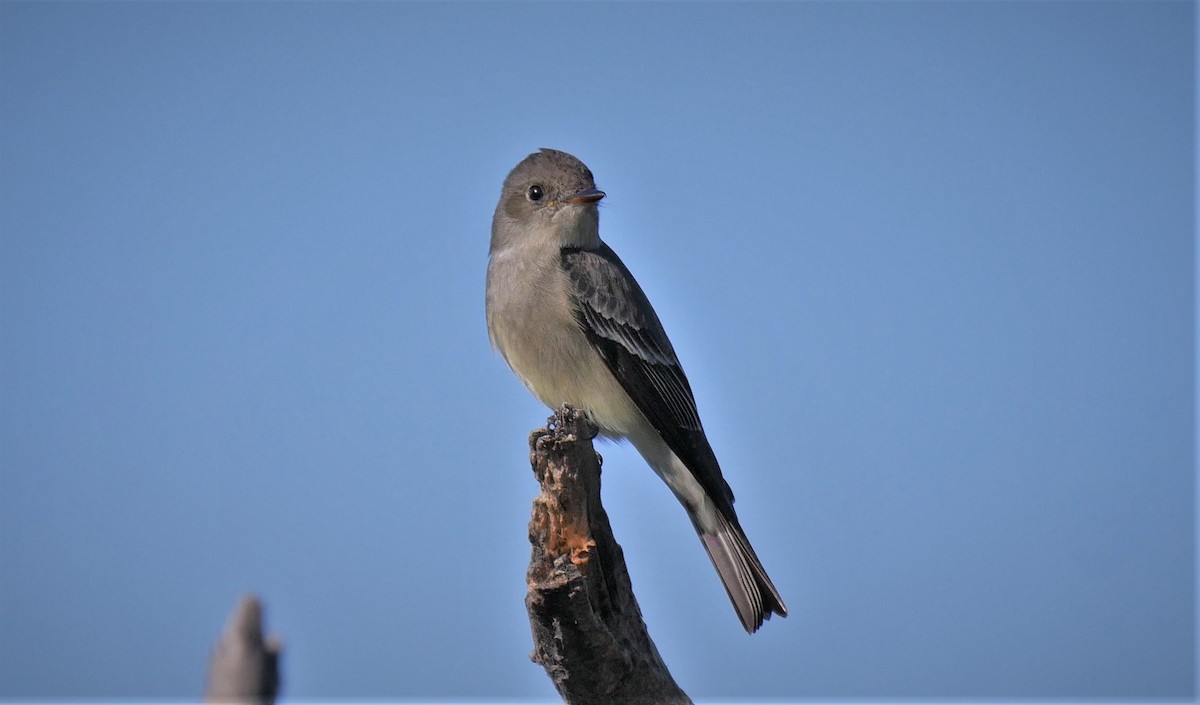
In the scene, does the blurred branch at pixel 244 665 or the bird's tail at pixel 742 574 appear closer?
the blurred branch at pixel 244 665

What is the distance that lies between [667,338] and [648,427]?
2.90 ft

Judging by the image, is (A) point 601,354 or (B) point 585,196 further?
(B) point 585,196

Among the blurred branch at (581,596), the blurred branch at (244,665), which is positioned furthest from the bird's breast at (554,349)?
the blurred branch at (244,665)

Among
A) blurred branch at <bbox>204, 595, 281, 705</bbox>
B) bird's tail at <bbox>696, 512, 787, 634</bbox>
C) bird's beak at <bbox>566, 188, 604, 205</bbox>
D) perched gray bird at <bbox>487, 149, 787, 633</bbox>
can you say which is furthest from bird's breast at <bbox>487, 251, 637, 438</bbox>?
blurred branch at <bbox>204, 595, 281, 705</bbox>

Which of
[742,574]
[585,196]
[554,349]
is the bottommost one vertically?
[742,574]

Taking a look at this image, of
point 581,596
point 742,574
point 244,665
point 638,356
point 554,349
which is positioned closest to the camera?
point 244,665

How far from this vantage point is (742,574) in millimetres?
7484

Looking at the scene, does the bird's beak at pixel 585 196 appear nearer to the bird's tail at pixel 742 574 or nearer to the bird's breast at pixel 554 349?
the bird's breast at pixel 554 349

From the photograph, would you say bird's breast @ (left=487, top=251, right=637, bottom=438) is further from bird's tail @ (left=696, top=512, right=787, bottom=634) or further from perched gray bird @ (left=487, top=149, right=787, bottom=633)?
bird's tail @ (left=696, top=512, right=787, bottom=634)

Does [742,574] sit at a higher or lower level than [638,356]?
lower

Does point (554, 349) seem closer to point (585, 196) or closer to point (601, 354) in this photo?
point (601, 354)

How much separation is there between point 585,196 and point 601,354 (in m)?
1.15

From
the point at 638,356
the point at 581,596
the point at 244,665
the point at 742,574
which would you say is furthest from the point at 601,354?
the point at 244,665

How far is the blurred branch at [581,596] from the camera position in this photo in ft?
18.7
